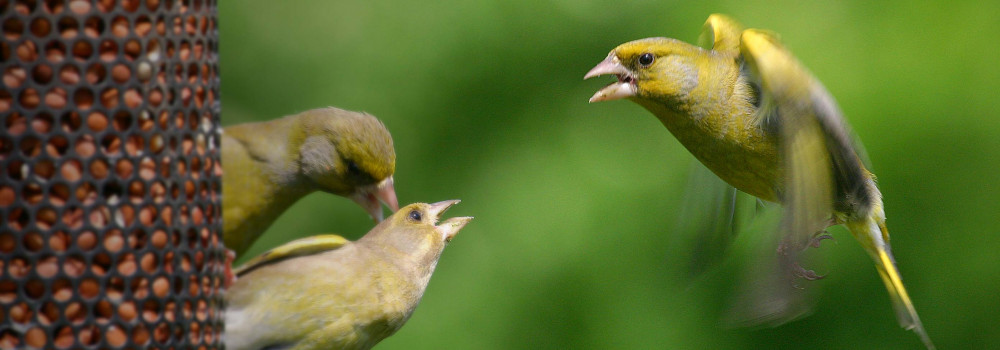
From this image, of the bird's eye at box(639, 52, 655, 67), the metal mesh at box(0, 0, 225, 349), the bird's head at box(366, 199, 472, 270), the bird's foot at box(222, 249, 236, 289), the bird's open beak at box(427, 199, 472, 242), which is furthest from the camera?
the bird's eye at box(639, 52, 655, 67)

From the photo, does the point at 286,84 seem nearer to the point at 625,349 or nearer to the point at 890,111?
the point at 625,349

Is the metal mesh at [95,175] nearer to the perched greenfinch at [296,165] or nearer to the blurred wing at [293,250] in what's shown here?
the blurred wing at [293,250]

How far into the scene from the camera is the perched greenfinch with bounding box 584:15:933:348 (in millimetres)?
4148

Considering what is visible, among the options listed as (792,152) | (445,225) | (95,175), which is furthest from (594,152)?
(95,175)

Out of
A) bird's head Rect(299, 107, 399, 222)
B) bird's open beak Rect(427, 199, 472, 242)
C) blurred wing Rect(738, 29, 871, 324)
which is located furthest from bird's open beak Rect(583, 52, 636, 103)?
bird's head Rect(299, 107, 399, 222)

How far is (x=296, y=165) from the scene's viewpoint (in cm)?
393

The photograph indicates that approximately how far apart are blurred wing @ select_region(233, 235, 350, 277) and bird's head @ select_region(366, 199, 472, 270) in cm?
28

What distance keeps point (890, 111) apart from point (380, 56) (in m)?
3.39

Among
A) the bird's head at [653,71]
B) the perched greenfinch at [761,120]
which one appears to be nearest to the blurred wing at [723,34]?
the perched greenfinch at [761,120]

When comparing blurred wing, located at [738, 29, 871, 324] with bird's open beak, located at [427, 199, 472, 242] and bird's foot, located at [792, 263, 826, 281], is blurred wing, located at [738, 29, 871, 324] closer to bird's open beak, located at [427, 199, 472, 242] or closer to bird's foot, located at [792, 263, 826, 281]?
bird's foot, located at [792, 263, 826, 281]

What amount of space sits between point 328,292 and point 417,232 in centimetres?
57

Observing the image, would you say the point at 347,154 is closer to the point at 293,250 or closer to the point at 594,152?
the point at 293,250

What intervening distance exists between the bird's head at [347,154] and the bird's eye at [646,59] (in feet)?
3.58

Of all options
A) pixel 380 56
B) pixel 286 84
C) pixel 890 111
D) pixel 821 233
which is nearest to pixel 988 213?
pixel 890 111
